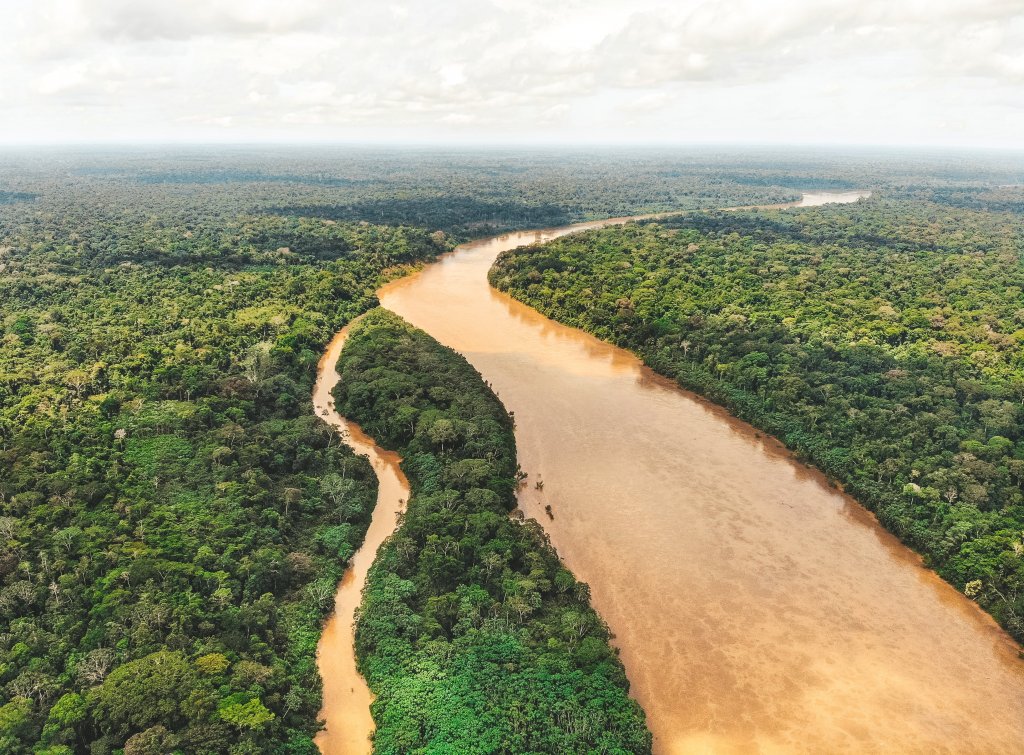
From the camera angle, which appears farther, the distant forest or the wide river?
the wide river

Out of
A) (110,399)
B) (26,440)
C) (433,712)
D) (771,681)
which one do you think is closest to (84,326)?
(110,399)

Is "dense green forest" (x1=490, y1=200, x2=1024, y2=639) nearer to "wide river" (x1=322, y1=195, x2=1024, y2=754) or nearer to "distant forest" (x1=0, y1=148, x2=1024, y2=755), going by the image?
"distant forest" (x1=0, y1=148, x2=1024, y2=755)

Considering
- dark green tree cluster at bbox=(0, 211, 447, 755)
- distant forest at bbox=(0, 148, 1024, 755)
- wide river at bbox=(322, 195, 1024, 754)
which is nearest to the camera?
dark green tree cluster at bbox=(0, 211, 447, 755)

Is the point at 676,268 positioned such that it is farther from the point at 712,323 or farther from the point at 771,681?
the point at 771,681

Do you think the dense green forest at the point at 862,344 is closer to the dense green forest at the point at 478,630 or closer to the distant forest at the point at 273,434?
the distant forest at the point at 273,434

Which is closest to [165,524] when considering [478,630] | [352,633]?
[352,633]

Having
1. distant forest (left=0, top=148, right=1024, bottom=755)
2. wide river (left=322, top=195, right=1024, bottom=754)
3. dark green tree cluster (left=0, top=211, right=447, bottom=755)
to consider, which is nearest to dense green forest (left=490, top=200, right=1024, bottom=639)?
distant forest (left=0, top=148, right=1024, bottom=755)

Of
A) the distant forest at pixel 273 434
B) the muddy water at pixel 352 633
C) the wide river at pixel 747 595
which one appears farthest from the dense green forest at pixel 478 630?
the wide river at pixel 747 595
